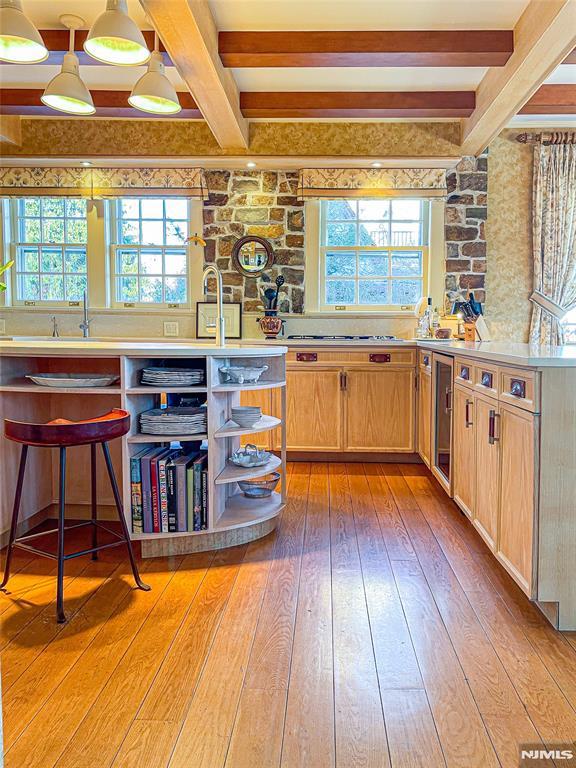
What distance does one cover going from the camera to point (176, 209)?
5.23 metres

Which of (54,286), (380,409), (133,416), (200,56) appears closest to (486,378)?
(133,416)

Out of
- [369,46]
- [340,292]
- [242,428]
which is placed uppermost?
[369,46]

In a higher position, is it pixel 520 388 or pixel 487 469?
pixel 520 388

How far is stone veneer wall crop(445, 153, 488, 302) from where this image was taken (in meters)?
4.93

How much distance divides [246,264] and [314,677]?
3961 mm

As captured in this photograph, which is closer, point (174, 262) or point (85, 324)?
point (85, 324)

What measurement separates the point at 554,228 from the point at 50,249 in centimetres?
457

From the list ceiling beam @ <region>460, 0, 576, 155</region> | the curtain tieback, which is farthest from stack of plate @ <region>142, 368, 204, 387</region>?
the curtain tieback

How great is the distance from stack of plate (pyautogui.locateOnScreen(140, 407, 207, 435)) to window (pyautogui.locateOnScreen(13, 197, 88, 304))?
3.12m

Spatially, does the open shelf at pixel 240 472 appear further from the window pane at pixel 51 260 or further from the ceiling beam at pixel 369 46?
the window pane at pixel 51 260

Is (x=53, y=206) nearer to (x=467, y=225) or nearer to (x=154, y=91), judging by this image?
(x=154, y=91)

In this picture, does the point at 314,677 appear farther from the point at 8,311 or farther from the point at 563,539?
the point at 8,311

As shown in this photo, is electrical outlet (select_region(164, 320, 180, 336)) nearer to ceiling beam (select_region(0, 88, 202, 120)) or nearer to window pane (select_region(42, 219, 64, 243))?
window pane (select_region(42, 219, 64, 243))

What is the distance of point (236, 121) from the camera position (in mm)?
4141
